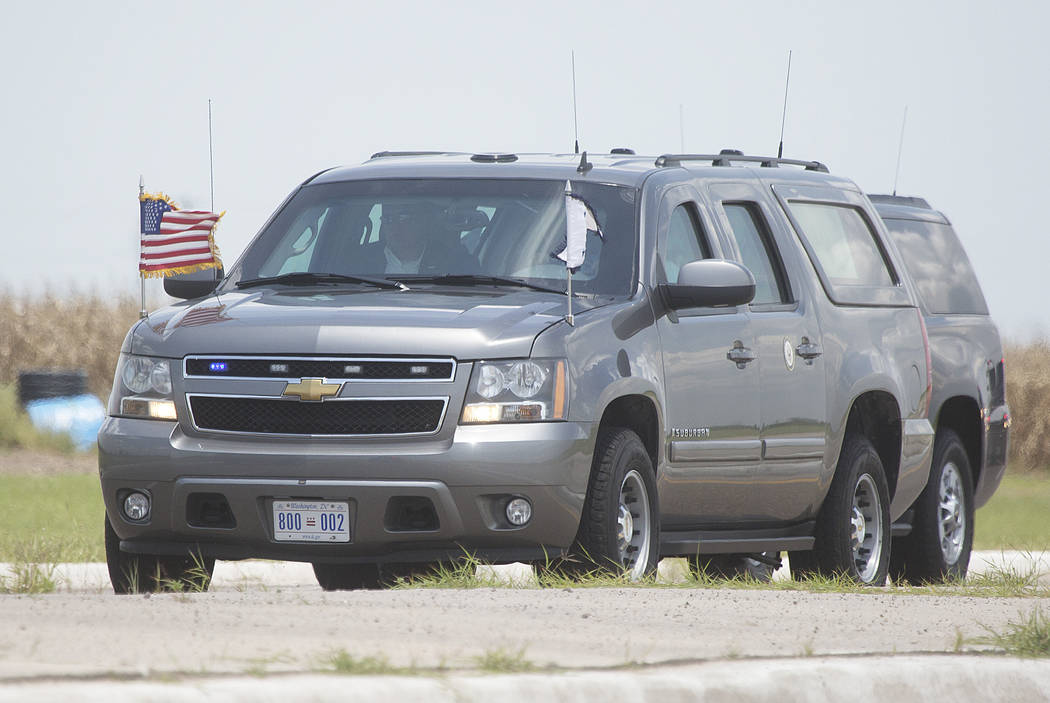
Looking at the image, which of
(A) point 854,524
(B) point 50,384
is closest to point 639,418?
(A) point 854,524

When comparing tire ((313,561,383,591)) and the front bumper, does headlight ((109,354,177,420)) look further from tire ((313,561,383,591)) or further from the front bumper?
tire ((313,561,383,591))

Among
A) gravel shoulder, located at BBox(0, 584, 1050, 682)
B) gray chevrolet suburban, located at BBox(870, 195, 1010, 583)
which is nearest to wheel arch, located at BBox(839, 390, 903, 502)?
gray chevrolet suburban, located at BBox(870, 195, 1010, 583)

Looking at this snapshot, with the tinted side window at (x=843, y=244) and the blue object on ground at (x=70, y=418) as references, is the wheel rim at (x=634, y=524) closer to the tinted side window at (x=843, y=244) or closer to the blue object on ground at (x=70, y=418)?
the tinted side window at (x=843, y=244)

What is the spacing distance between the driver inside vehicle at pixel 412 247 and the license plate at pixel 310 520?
148 cm

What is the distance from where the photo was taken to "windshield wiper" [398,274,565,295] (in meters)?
8.63

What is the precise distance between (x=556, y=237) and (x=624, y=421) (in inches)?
35.7

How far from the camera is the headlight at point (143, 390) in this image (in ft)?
26.6

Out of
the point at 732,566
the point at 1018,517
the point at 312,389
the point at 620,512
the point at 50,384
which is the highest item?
the point at 312,389

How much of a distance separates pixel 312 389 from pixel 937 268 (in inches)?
271

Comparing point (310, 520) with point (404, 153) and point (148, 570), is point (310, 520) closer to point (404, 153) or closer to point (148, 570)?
Answer: point (148, 570)

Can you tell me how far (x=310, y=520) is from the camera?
7.85m

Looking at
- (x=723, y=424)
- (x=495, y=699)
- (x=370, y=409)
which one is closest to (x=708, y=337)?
(x=723, y=424)

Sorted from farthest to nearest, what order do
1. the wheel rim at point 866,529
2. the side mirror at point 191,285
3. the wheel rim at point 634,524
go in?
the wheel rim at point 866,529, the side mirror at point 191,285, the wheel rim at point 634,524

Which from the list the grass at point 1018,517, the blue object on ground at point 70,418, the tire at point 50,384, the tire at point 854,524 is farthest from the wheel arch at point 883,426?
the tire at point 50,384
